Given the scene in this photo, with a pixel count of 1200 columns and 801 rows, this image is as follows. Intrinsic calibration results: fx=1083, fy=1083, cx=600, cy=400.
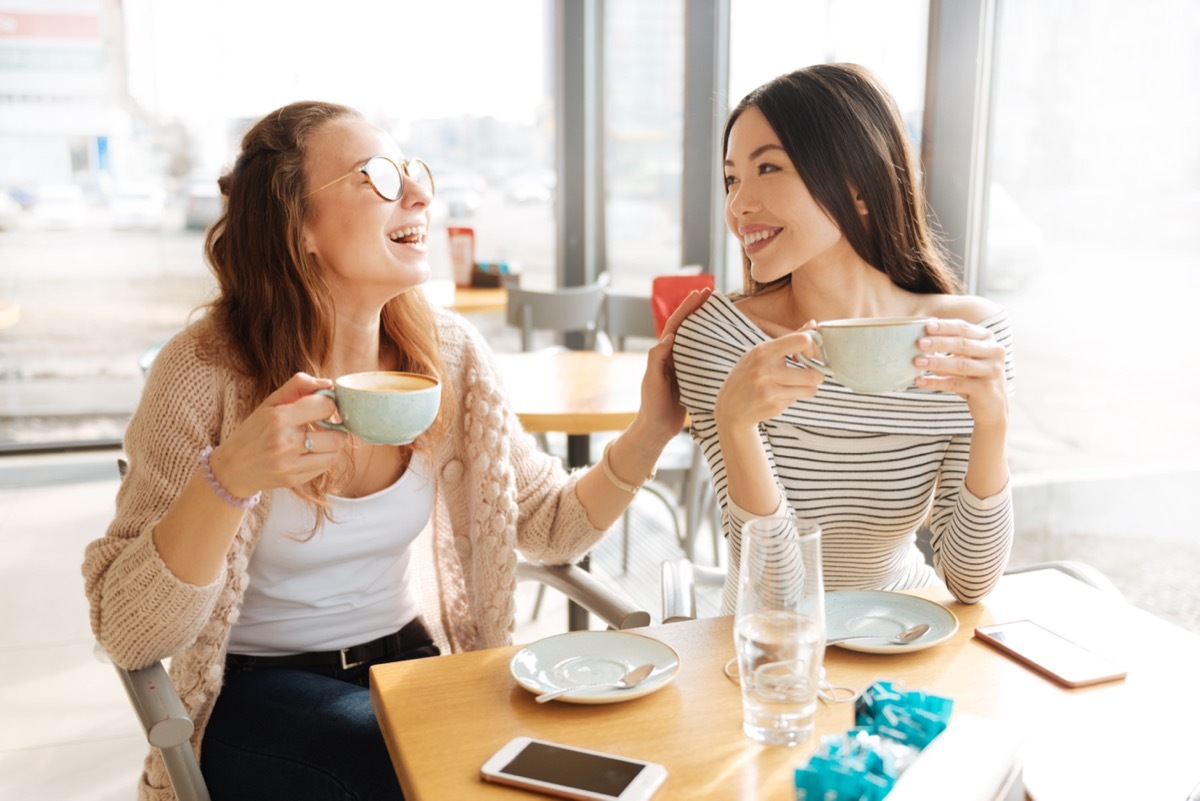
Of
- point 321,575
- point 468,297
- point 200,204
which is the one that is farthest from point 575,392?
point 200,204

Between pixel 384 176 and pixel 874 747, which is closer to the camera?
pixel 874 747

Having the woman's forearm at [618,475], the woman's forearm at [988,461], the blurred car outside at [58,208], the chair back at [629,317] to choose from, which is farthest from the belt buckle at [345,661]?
the blurred car outside at [58,208]

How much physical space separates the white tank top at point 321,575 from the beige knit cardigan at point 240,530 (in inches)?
2.0

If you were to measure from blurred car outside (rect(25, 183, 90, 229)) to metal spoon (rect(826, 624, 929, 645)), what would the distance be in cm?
528

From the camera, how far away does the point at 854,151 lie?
4.90 feet

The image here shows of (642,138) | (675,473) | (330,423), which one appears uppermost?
(642,138)

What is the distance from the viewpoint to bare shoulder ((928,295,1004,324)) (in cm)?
156

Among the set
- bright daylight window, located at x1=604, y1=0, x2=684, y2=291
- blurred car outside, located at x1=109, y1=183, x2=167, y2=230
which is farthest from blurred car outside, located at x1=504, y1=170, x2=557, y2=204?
blurred car outside, located at x1=109, y1=183, x2=167, y2=230

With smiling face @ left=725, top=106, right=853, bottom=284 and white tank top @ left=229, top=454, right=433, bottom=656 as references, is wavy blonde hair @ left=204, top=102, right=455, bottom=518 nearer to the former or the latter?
white tank top @ left=229, top=454, right=433, bottom=656

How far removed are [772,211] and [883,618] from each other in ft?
1.89

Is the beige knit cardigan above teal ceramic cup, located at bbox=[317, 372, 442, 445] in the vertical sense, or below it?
below

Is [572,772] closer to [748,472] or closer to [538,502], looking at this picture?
[748,472]

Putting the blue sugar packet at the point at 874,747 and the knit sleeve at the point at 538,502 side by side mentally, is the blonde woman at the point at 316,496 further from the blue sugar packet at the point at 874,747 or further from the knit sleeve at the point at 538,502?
the blue sugar packet at the point at 874,747

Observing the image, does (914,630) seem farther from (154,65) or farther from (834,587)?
(154,65)
